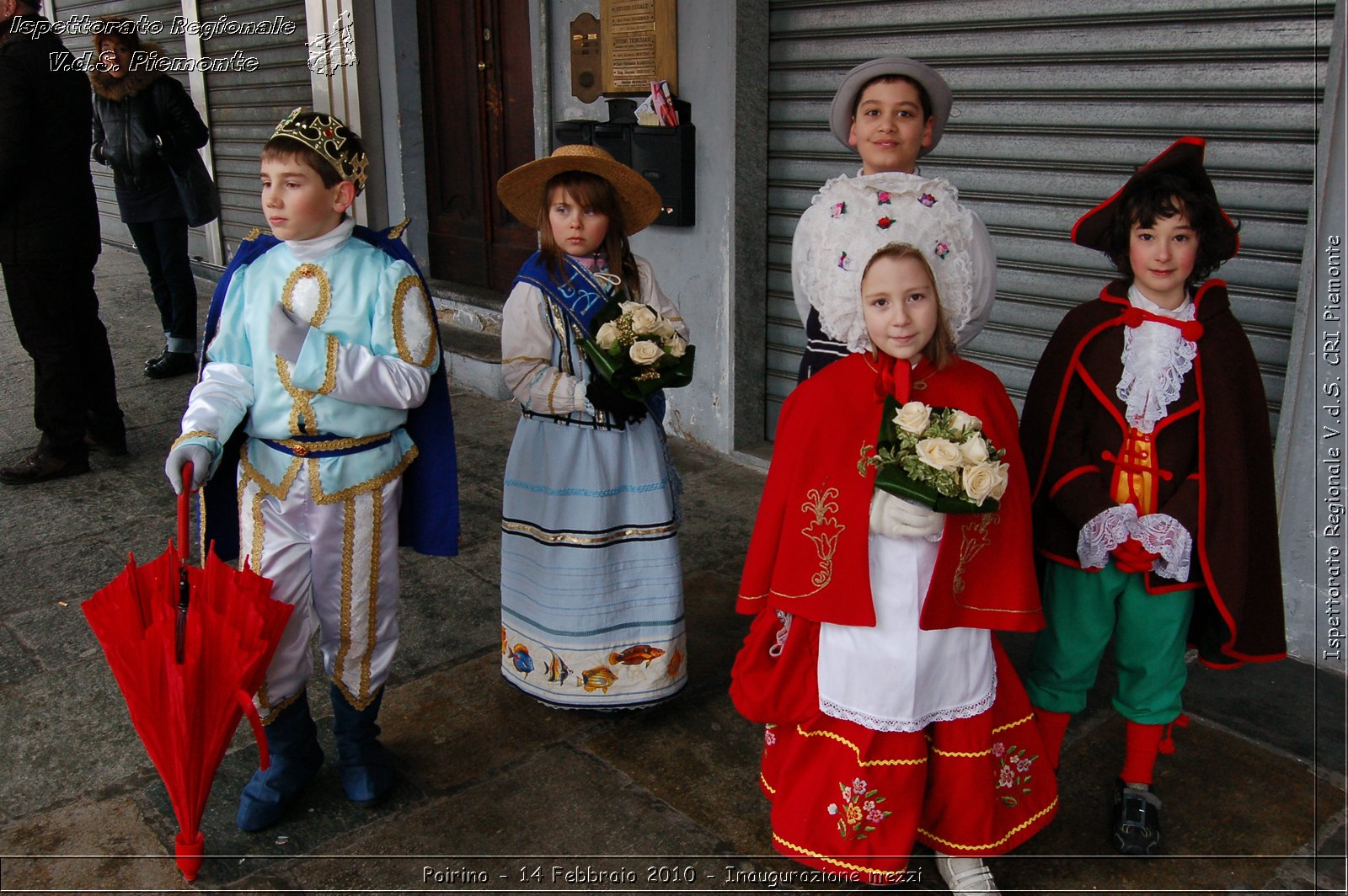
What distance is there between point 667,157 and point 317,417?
10.6 feet

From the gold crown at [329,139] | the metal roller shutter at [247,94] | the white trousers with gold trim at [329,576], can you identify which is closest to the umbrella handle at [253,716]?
the white trousers with gold trim at [329,576]

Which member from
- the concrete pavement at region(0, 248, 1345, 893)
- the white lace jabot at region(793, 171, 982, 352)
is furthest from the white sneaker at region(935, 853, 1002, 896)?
the white lace jabot at region(793, 171, 982, 352)

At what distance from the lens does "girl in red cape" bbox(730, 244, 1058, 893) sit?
2.64 metres

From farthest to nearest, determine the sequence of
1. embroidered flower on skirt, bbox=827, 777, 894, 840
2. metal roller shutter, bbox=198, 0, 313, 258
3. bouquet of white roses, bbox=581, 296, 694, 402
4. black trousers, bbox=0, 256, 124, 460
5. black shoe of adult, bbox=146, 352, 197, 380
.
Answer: metal roller shutter, bbox=198, 0, 313, 258
black shoe of adult, bbox=146, 352, 197, 380
black trousers, bbox=0, 256, 124, 460
bouquet of white roses, bbox=581, 296, 694, 402
embroidered flower on skirt, bbox=827, 777, 894, 840

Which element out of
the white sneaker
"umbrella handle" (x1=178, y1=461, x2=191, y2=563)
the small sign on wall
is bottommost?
the white sneaker

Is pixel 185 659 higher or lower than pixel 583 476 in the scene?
lower

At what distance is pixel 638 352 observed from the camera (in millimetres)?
3158

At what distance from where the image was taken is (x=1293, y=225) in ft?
13.1

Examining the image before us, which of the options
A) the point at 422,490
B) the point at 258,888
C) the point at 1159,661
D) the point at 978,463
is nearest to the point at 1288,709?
the point at 1159,661

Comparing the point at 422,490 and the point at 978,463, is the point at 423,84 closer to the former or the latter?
the point at 422,490

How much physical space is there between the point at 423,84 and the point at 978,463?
6816mm

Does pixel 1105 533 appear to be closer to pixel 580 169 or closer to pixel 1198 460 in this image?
pixel 1198 460

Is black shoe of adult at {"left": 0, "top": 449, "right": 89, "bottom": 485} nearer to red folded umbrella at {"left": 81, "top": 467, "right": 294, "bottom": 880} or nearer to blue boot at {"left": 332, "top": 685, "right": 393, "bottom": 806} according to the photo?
blue boot at {"left": 332, "top": 685, "right": 393, "bottom": 806}

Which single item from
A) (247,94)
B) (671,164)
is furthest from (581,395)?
(247,94)
